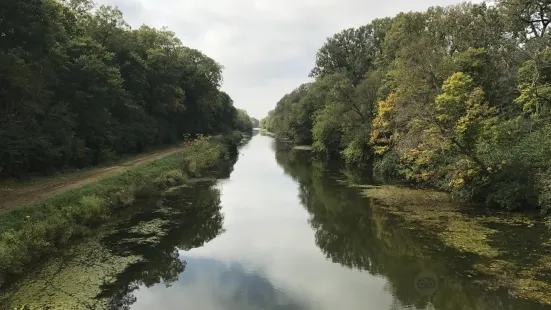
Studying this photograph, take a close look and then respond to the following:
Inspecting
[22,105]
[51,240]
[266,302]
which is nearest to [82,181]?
[22,105]

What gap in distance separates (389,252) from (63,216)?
43.8ft

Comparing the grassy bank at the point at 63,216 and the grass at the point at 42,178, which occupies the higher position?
the grass at the point at 42,178

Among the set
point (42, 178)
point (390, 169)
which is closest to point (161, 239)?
point (42, 178)

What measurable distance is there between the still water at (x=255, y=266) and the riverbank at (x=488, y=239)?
490mm

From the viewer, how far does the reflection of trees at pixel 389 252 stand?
1042 centimetres

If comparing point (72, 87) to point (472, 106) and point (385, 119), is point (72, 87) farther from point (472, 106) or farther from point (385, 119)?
point (472, 106)

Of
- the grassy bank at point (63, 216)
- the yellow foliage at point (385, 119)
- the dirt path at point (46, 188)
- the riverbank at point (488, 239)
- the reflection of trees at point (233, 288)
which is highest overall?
the yellow foliage at point (385, 119)

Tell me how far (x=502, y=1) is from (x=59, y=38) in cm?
2890

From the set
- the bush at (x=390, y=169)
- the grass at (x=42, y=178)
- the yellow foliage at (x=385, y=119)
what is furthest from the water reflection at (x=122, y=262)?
the yellow foliage at (x=385, y=119)

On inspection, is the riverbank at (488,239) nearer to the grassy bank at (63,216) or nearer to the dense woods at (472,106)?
the dense woods at (472,106)

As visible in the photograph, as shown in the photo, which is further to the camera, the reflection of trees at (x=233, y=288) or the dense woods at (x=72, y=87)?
the dense woods at (x=72, y=87)

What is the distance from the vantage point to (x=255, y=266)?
1359 cm

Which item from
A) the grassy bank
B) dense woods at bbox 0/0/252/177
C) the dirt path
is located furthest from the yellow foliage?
dense woods at bbox 0/0/252/177

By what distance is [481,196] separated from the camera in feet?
66.9
